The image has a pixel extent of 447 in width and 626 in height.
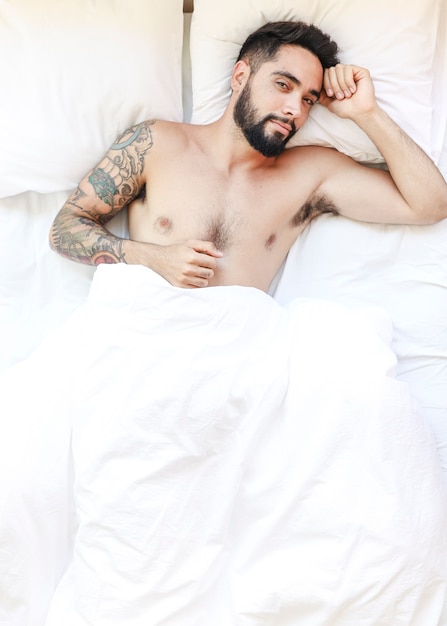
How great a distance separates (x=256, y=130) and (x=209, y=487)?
801 mm

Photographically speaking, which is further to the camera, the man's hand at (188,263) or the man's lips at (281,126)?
the man's lips at (281,126)

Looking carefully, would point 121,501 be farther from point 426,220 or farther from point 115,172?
Result: point 426,220

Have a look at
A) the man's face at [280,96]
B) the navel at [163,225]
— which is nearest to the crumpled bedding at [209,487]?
the navel at [163,225]

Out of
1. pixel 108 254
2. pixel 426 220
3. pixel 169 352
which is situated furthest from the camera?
pixel 426 220

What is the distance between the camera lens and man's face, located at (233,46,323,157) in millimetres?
1532

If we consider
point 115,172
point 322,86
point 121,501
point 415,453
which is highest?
point 322,86

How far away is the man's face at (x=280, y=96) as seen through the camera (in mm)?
1532

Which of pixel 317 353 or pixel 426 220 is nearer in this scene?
pixel 317 353

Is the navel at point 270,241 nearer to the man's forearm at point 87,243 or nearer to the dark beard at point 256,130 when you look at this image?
the dark beard at point 256,130

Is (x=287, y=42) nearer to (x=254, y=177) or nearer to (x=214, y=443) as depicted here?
(x=254, y=177)

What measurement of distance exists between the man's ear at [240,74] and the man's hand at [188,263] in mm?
411

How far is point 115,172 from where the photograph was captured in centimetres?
156

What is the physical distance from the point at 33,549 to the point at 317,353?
2.01 feet

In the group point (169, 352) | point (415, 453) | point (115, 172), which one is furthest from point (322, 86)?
point (415, 453)
